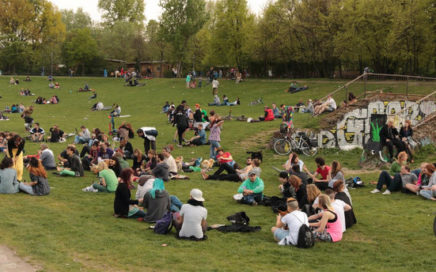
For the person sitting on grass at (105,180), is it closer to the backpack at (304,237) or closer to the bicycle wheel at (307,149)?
the backpack at (304,237)

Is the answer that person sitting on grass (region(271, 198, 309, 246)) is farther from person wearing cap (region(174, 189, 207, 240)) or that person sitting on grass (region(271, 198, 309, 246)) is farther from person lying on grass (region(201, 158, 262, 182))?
person lying on grass (region(201, 158, 262, 182))

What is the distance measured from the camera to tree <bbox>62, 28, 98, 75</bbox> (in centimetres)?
8356

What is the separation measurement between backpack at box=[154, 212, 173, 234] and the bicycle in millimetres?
12149

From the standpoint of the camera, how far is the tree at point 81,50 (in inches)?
3290

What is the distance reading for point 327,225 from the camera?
34.9ft

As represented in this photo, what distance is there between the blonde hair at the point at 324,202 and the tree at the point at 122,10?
99529mm

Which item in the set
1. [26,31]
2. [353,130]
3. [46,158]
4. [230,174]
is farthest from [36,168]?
[26,31]

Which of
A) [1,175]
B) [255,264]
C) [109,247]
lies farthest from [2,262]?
[1,175]

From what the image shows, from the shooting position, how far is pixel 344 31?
48.4 metres

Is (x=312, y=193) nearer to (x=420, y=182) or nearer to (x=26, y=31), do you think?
(x=420, y=182)

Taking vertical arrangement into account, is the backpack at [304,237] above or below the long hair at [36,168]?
below

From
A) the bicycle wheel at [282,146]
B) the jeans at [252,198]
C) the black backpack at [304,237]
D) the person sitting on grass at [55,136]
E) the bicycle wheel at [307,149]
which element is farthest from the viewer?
the person sitting on grass at [55,136]

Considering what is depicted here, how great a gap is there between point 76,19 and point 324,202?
120 meters

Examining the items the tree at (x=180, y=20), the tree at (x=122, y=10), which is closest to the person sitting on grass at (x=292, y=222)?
the tree at (x=180, y=20)
